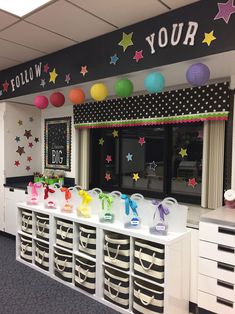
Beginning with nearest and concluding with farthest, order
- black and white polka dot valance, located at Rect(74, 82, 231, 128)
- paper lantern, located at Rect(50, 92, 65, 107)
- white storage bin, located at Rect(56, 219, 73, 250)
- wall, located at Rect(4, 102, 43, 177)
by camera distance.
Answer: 1. black and white polka dot valance, located at Rect(74, 82, 231, 128)
2. white storage bin, located at Rect(56, 219, 73, 250)
3. paper lantern, located at Rect(50, 92, 65, 107)
4. wall, located at Rect(4, 102, 43, 177)

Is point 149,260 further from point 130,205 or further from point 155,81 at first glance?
point 155,81

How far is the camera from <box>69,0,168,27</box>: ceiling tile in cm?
205

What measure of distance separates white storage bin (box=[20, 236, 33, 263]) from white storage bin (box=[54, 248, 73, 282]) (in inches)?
19.0

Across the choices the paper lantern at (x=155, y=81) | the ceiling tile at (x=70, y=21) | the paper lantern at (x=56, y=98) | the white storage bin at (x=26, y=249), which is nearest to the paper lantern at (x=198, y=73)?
the paper lantern at (x=155, y=81)

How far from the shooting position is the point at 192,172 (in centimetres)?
307

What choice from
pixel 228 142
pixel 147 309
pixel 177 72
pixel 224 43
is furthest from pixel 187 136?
pixel 147 309

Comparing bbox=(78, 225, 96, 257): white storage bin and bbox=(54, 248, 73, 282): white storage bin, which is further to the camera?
bbox=(54, 248, 73, 282): white storage bin

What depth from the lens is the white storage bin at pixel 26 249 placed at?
316 centimetres

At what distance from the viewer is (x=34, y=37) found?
268cm

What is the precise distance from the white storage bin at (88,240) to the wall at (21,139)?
78.0 inches

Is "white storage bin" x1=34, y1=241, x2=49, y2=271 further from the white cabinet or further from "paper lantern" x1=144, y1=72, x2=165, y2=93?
"paper lantern" x1=144, y1=72, x2=165, y2=93

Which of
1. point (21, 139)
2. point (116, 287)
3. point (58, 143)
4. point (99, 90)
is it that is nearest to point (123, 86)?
point (99, 90)

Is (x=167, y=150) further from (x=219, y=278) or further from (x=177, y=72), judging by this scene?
(x=219, y=278)

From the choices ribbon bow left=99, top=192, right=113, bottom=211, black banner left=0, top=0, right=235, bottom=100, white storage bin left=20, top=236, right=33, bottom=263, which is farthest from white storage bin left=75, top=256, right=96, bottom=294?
black banner left=0, top=0, right=235, bottom=100
